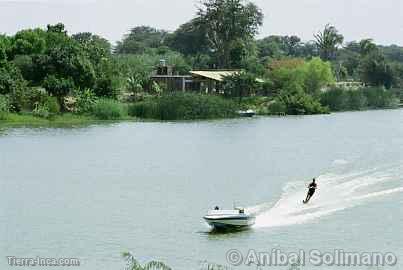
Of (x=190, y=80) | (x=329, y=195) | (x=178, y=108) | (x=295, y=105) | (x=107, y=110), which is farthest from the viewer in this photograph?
(x=190, y=80)

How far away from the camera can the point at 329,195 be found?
40656 mm

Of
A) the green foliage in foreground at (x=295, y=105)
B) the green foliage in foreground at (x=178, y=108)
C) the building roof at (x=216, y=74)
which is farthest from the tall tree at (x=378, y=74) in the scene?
the green foliage in foreground at (x=178, y=108)

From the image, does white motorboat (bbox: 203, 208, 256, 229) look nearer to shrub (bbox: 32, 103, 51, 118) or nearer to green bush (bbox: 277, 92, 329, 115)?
shrub (bbox: 32, 103, 51, 118)

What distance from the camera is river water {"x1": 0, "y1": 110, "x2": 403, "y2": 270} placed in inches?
1244

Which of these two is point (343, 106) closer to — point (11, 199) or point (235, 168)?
point (235, 168)

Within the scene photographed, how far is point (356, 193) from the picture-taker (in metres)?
41.3

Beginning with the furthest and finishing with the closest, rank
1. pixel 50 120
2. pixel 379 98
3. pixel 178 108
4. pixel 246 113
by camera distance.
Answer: pixel 379 98 → pixel 246 113 → pixel 178 108 → pixel 50 120

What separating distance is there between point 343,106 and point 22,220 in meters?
76.5

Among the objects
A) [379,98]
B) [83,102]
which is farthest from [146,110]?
[379,98]

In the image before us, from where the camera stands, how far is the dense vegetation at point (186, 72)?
81.8 m

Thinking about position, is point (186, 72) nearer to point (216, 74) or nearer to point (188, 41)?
point (216, 74)

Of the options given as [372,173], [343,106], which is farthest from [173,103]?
[372,173]

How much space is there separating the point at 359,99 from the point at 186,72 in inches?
746

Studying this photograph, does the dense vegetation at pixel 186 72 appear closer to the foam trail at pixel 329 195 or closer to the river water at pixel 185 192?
the river water at pixel 185 192
